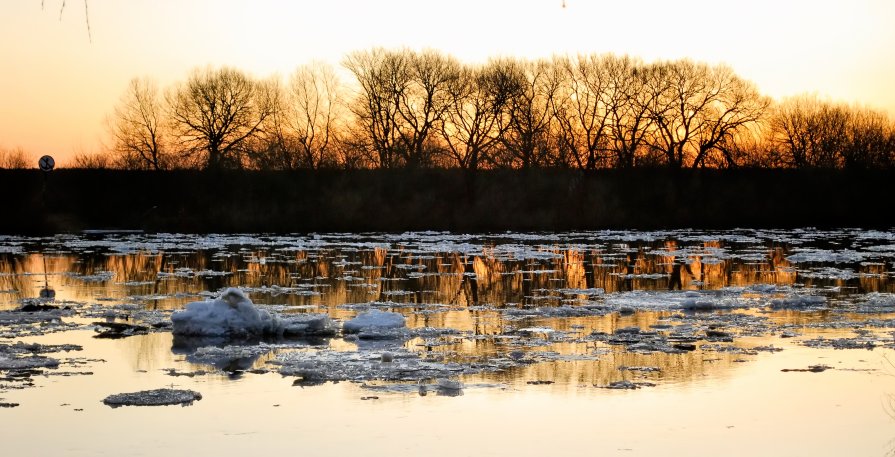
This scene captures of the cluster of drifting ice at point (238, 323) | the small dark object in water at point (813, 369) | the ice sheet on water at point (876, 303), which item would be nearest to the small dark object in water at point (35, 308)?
the cluster of drifting ice at point (238, 323)

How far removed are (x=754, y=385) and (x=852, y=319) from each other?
16.9 ft

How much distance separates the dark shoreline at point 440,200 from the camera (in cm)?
4600

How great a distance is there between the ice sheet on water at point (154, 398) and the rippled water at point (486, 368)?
0.46 ft

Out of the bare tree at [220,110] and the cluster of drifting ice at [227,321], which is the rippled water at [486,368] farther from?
the bare tree at [220,110]

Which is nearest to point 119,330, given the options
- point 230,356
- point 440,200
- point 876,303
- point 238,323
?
point 238,323

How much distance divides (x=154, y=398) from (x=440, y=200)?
1655 inches

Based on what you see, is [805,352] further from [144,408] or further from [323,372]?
[144,408]

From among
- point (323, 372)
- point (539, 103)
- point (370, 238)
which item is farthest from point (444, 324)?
point (539, 103)

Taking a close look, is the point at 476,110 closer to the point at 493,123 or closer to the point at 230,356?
the point at 493,123

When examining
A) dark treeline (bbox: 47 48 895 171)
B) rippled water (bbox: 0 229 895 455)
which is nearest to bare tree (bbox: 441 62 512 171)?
dark treeline (bbox: 47 48 895 171)

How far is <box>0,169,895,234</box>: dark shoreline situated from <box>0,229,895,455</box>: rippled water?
80.3ft

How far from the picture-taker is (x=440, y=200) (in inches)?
2000

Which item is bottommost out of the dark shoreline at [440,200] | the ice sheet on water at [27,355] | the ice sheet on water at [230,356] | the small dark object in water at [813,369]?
the small dark object in water at [813,369]

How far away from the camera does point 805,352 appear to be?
11.4m
